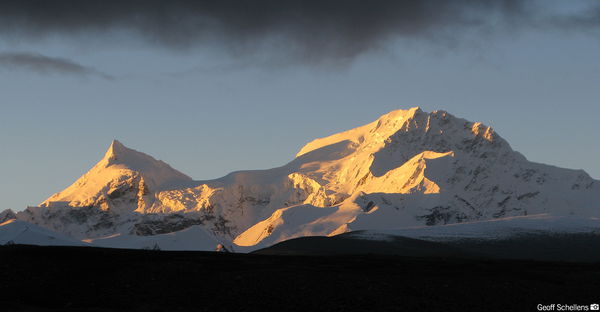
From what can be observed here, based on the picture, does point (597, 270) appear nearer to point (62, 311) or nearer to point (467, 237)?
point (62, 311)

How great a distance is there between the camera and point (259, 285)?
71375mm

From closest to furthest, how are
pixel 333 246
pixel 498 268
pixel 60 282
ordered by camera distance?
1. pixel 60 282
2. pixel 498 268
3. pixel 333 246

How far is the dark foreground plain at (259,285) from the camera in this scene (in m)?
66.7

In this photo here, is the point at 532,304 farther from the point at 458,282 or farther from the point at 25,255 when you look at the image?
the point at 25,255

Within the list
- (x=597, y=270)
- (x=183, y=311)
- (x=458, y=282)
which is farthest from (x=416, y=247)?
(x=183, y=311)

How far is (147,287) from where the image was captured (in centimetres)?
7112

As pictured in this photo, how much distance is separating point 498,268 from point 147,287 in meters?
32.2

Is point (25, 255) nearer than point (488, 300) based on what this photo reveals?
No

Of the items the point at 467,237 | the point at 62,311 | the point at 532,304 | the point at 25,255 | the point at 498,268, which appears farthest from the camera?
the point at 467,237

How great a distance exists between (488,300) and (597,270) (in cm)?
2374

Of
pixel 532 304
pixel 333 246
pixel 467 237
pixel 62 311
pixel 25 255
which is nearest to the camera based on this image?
pixel 62 311

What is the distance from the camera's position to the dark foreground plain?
2625 inches

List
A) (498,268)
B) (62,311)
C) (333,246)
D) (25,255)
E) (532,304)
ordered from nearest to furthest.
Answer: (62,311), (532,304), (25,255), (498,268), (333,246)

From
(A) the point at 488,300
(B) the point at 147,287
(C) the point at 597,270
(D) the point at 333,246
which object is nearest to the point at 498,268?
(C) the point at 597,270
